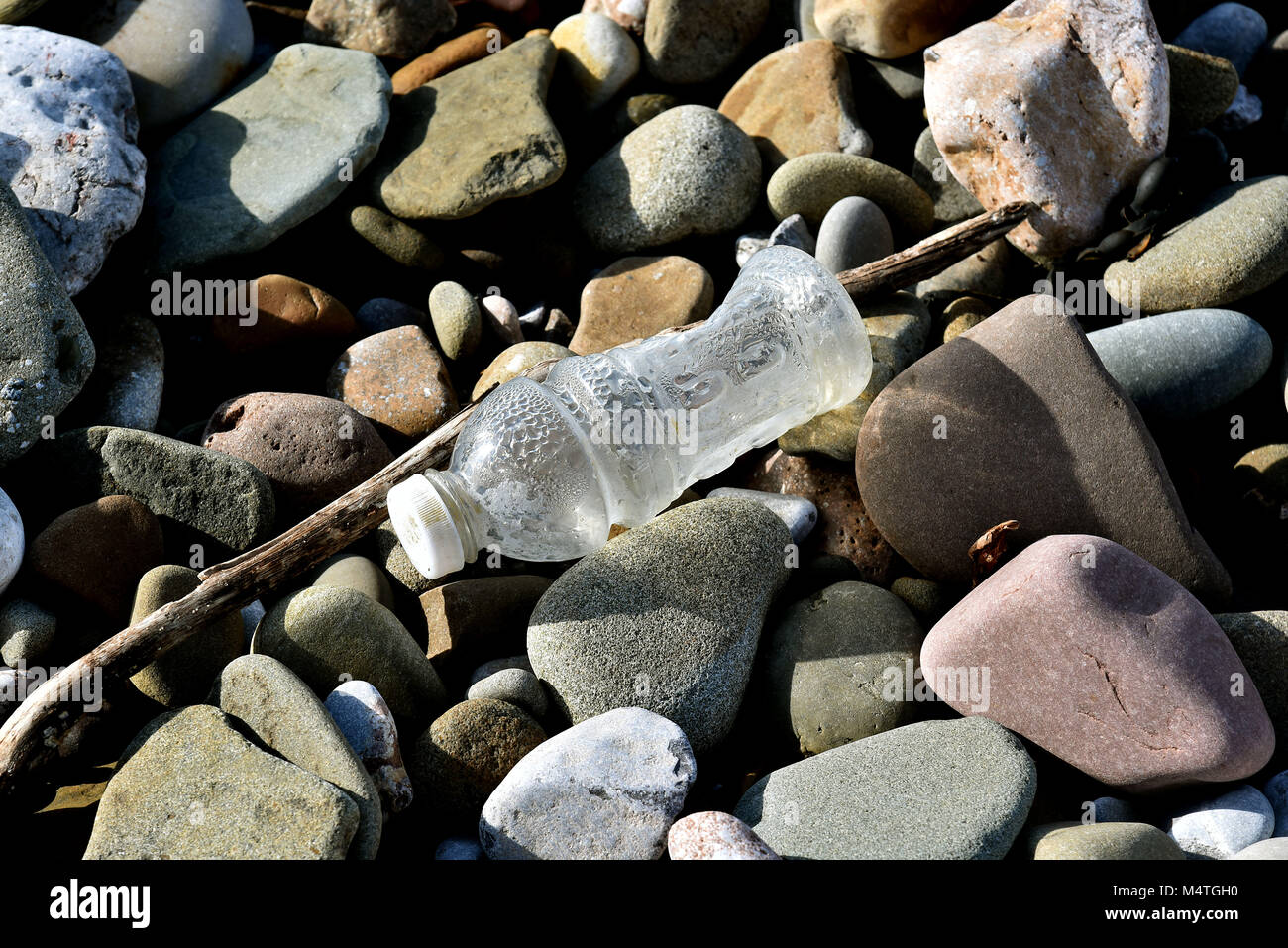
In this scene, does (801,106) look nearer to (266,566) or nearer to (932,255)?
(932,255)

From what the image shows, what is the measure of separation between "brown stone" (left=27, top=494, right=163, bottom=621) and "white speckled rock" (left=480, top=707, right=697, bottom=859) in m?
1.46

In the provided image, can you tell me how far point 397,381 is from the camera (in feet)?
13.3

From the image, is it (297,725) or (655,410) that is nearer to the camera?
(297,725)

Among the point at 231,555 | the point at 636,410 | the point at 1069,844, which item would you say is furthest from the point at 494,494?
the point at 1069,844

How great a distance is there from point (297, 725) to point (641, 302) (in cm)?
222

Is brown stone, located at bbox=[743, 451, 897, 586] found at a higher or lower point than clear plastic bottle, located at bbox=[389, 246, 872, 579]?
lower

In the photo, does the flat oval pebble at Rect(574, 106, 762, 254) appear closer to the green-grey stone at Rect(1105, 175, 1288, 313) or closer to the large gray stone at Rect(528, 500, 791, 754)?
the green-grey stone at Rect(1105, 175, 1288, 313)

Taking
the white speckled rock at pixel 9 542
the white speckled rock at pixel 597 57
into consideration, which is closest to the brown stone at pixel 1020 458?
the white speckled rock at pixel 597 57

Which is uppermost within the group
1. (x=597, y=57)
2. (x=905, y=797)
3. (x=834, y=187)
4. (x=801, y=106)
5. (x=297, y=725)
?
(x=597, y=57)

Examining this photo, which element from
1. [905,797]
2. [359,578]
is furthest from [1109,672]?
[359,578]

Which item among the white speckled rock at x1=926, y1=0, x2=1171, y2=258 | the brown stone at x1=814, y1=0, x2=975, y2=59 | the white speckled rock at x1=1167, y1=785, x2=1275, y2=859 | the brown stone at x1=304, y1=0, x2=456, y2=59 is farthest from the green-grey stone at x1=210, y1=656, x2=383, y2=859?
the brown stone at x1=814, y1=0, x2=975, y2=59

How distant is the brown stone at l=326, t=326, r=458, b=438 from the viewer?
13.2 ft

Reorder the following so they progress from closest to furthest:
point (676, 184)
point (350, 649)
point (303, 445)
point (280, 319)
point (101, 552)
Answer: point (350, 649) → point (101, 552) → point (303, 445) → point (280, 319) → point (676, 184)

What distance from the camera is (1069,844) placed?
8.27ft
